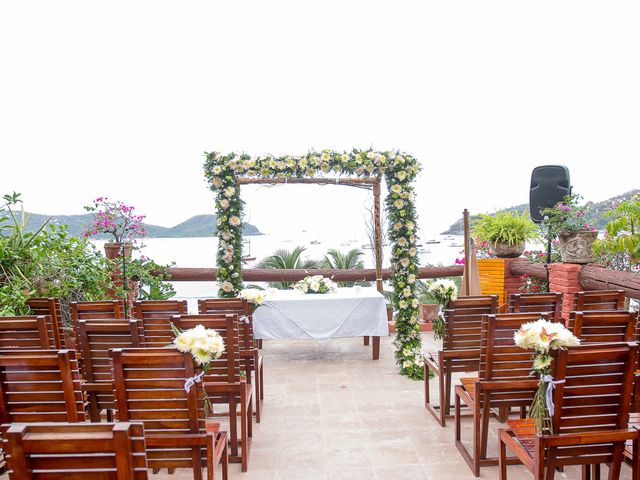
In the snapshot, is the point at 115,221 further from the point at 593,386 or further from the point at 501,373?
the point at 593,386

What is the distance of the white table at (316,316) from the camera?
5484mm

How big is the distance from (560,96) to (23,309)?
9356 mm

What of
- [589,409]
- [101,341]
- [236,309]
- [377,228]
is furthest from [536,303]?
[101,341]

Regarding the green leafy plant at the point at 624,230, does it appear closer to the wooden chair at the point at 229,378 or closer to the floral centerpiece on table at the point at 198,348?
the wooden chair at the point at 229,378

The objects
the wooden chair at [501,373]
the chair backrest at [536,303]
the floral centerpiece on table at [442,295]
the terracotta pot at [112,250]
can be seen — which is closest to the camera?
the wooden chair at [501,373]

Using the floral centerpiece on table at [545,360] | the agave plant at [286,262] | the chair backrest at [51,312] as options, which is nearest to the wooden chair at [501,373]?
the floral centerpiece on table at [545,360]

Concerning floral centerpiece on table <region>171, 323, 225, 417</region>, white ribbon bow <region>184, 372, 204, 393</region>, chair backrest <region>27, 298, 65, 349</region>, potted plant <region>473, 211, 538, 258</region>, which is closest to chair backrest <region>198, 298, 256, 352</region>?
chair backrest <region>27, 298, 65, 349</region>

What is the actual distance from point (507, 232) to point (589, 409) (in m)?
5.36

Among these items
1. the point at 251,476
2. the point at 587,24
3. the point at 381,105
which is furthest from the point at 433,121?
the point at 251,476

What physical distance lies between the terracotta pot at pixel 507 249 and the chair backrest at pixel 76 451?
6.68 metres

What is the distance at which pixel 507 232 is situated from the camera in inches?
280

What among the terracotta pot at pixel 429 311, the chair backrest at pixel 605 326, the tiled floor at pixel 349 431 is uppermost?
the chair backrest at pixel 605 326

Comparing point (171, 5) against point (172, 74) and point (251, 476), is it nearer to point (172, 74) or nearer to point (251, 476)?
point (172, 74)

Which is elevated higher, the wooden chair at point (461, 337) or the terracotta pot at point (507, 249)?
the terracotta pot at point (507, 249)
